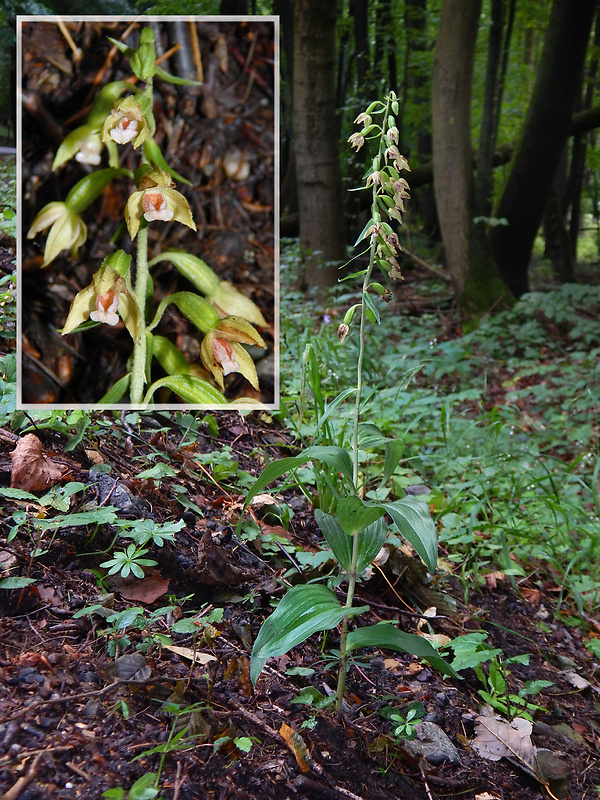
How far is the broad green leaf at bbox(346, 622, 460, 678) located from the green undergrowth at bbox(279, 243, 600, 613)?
0.41 meters

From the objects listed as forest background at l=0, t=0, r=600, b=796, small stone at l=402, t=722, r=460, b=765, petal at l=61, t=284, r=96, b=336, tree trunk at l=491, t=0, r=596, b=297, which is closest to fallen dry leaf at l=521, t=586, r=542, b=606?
forest background at l=0, t=0, r=600, b=796

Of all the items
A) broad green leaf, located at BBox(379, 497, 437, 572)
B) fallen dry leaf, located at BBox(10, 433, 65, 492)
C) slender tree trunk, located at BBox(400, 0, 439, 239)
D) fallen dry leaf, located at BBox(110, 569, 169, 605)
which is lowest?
fallen dry leaf, located at BBox(110, 569, 169, 605)

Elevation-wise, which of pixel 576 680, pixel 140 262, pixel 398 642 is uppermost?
pixel 140 262

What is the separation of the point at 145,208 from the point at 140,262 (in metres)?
0.13

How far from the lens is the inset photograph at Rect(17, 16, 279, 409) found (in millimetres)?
1579

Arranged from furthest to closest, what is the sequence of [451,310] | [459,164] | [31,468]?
[451,310] → [459,164] → [31,468]

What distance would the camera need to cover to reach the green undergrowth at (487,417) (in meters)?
2.06

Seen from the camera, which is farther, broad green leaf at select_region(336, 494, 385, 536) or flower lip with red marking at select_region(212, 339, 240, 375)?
flower lip with red marking at select_region(212, 339, 240, 375)

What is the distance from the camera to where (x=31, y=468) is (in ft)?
4.82

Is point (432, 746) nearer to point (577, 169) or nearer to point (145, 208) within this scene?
point (145, 208)

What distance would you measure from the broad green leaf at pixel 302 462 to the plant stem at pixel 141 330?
1.91 feet

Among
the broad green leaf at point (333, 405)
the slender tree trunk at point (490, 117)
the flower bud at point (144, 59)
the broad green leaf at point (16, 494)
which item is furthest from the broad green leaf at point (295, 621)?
the slender tree trunk at point (490, 117)

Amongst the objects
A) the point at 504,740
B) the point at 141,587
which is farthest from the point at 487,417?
the point at 141,587

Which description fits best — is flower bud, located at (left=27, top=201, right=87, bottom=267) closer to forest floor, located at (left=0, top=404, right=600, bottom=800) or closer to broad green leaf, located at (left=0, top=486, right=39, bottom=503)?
forest floor, located at (left=0, top=404, right=600, bottom=800)
